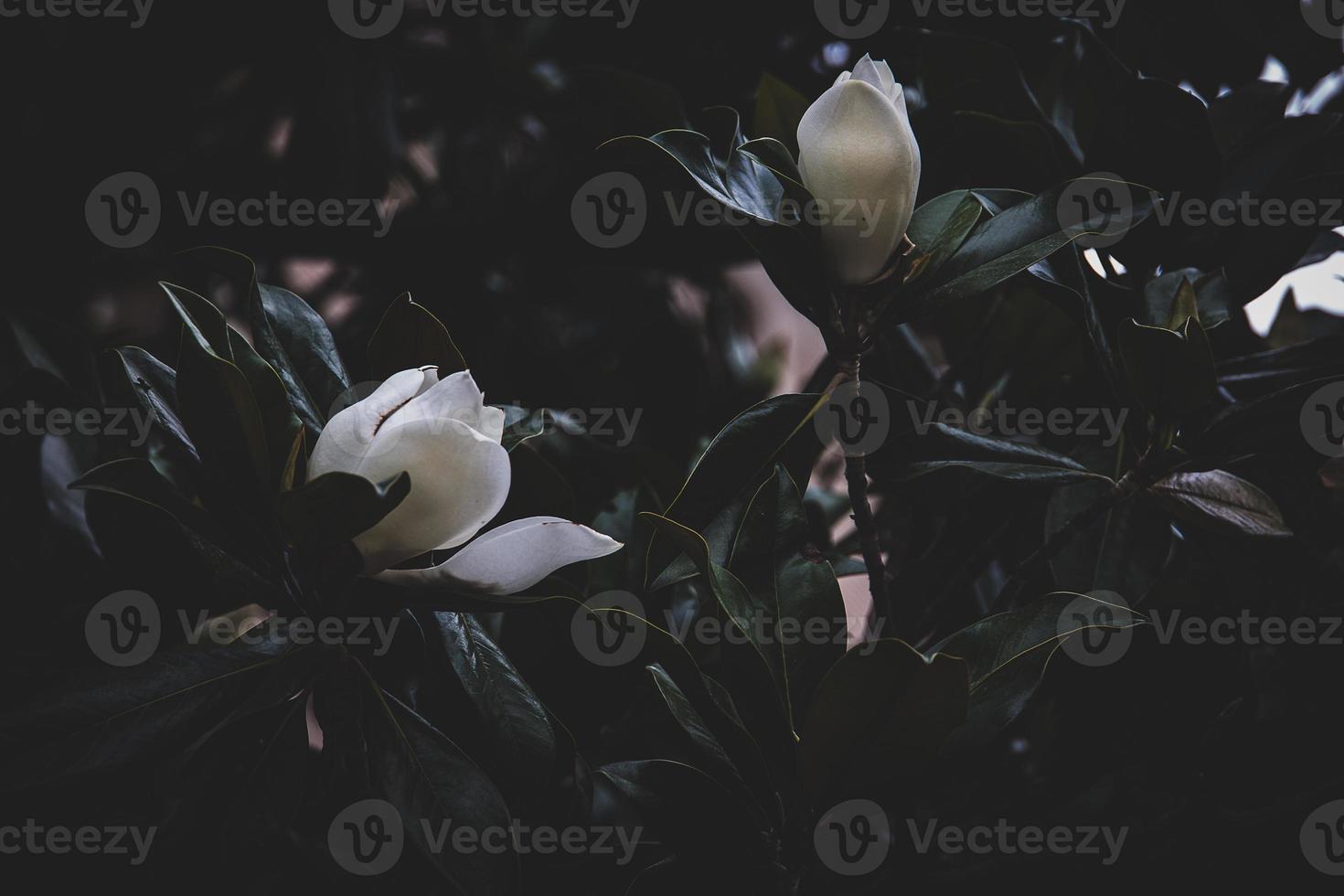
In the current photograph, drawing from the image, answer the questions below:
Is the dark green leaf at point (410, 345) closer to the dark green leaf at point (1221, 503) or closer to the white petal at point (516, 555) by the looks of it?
the white petal at point (516, 555)

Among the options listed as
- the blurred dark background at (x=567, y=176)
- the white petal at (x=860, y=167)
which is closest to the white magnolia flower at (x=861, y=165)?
the white petal at (x=860, y=167)

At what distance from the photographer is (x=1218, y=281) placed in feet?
2.44

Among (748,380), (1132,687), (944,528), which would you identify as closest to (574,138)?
(748,380)

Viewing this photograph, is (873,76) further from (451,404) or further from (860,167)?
(451,404)

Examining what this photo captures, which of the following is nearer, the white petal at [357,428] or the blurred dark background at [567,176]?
the white petal at [357,428]

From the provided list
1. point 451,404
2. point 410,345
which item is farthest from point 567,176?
point 451,404

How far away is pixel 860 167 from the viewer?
1.82 ft

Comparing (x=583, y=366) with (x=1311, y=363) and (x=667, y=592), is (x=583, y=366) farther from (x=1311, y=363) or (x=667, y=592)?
(x=1311, y=363)

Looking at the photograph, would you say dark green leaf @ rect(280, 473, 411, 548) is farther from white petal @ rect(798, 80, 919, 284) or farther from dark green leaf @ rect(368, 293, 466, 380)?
white petal @ rect(798, 80, 919, 284)

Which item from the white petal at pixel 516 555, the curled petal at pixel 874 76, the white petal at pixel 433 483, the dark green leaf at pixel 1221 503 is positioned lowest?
the dark green leaf at pixel 1221 503

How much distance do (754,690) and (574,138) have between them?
1080mm

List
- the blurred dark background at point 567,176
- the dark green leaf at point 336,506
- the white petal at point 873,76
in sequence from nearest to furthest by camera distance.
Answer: the dark green leaf at point 336,506
the white petal at point 873,76
the blurred dark background at point 567,176

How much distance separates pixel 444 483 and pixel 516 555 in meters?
0.05

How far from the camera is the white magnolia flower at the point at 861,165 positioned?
0.55 meters
